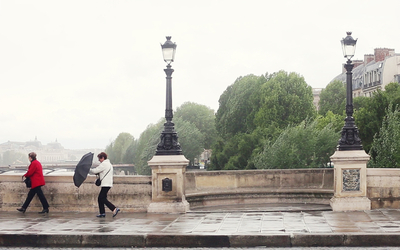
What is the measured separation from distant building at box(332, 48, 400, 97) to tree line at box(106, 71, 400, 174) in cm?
554

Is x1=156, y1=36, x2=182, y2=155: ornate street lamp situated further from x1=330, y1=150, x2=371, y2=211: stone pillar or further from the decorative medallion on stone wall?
the decorative medallion on stone wall

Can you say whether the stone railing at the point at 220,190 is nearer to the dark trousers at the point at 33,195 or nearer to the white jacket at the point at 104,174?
the dark trousers at the point at 33,195

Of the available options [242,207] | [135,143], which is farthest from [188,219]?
[135,143]

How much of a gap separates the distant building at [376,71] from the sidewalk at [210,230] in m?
61.1

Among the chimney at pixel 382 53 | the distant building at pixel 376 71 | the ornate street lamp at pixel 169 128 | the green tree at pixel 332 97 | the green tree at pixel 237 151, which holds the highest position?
the chimney at pixel 382 53

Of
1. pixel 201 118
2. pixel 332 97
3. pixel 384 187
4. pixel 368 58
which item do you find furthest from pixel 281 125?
pixel 384 187

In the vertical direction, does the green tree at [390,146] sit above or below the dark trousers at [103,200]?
above

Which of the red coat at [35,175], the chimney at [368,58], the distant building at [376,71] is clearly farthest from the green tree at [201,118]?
the red coat at [35,175]

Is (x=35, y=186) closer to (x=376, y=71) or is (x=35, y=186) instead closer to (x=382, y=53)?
(x=376, y=71)

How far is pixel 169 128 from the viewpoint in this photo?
48.9 feet

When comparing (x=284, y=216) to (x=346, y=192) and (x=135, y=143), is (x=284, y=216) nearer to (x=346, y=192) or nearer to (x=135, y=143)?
(x=346, y=192)

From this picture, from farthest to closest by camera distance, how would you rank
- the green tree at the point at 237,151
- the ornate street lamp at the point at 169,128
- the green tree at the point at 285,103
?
the green tree at the point at 237,151 < the green tree at the point at 285,103 < the ornate street lamp at the point at 169,128

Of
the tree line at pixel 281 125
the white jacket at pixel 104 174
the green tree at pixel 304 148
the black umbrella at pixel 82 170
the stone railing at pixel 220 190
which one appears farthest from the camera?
the green tree at pixel 304 148

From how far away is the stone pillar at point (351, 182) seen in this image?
46.4 feet
